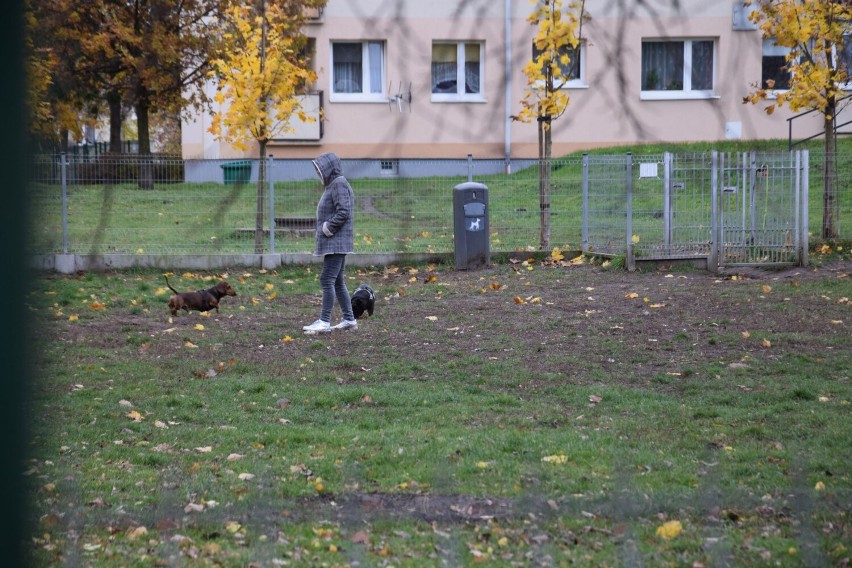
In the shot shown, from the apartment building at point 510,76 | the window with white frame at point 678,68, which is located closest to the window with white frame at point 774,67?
the apartment building at point 510,76

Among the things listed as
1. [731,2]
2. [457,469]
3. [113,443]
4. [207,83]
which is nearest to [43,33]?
[207,83]

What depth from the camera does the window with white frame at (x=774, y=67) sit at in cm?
210

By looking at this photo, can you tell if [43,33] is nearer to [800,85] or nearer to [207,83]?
[207,83]

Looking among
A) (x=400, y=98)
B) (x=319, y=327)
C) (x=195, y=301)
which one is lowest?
(x=319, y=327)

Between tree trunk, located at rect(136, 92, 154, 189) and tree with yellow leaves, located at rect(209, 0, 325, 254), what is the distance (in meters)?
0.17

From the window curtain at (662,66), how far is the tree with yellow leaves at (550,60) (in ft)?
0.53

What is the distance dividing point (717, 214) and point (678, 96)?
435 inches

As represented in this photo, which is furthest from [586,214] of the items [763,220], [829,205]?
[829,205]

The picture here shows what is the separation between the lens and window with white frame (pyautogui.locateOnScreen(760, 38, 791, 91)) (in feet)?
6.88

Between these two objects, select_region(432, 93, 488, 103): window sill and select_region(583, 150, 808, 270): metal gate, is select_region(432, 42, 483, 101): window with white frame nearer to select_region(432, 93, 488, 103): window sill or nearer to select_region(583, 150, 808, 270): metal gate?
select_region(432, 93, 488, 103): window sill

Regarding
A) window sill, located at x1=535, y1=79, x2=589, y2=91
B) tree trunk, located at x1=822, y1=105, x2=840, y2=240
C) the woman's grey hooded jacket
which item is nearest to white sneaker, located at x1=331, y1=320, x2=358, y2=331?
the woman's grey hooded jacket

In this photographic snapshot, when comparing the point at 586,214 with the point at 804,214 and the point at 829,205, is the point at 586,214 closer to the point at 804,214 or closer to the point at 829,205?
the point at 804,214

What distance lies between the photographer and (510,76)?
2236 mm

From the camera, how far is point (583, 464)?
16.0ft
